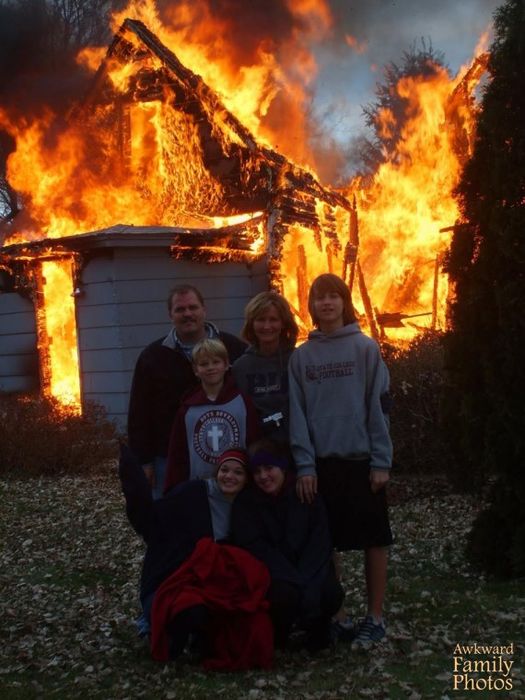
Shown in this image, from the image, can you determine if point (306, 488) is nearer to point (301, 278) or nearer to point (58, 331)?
point (58, 331)

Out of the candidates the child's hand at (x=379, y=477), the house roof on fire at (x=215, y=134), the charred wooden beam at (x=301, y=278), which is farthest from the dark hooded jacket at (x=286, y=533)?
the charred wooden beam at (x=301, y=278)

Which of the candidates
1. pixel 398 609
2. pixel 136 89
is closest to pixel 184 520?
pixel 398 609

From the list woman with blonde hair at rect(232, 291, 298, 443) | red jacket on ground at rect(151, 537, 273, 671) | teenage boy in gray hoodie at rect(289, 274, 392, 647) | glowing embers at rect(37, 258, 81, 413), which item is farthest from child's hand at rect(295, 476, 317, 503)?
glowing embers at rect(37, 258, 81, 413)

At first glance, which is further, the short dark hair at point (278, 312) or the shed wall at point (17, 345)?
the shed wall at point (17, 345)

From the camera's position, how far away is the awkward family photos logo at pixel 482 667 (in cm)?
369

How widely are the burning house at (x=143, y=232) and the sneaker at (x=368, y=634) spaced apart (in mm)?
7411

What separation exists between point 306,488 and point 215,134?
9.90 metres

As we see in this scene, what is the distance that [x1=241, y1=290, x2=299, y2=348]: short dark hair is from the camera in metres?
4.49

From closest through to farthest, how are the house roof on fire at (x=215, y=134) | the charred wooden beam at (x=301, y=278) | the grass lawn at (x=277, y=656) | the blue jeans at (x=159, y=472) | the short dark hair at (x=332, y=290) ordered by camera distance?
the grass lawn at (x=277, y=656) < the short dark hair at (x=332, y=290) < the blue jeans at (x=159, y=472) < the house roof on fire at (x=215, y=134) < the charred wooden beam at (x=301, y=278)

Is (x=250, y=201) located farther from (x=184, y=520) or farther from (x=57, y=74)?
(x=184, y=520)

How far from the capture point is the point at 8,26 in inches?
651

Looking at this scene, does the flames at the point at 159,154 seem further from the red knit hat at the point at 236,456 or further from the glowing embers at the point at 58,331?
the red knit hat at the point at 236,456

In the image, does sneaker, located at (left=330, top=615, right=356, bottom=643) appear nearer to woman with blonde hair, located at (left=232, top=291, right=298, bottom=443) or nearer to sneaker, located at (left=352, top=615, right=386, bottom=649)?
sneaker, located at (left=352, top=615, right=386, bottom=649)

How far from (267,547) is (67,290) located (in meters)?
9.60
